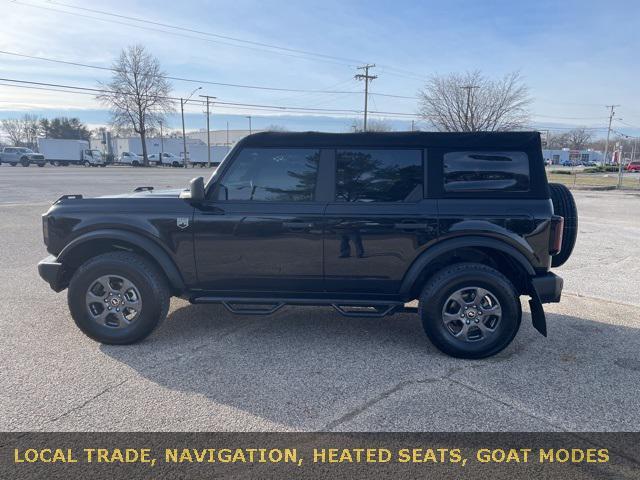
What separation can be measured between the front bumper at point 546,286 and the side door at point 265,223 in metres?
1.86

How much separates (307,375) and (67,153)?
59.4 m

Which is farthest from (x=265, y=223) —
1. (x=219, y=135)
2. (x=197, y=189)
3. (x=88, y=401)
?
(x=219, y=135)

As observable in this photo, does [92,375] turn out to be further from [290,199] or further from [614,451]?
[614,451]

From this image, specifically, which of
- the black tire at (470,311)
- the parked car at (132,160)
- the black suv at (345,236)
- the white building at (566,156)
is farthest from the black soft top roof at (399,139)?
the white building at (566,156)

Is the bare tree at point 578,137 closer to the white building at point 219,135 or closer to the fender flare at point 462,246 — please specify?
the white building at point 219,135

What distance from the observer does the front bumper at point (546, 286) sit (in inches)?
150

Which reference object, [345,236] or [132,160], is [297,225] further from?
[132,160]

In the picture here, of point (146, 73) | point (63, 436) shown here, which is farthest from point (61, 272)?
point (146, 73)

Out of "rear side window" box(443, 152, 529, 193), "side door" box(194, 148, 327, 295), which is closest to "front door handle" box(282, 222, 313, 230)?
"side door" box(194, 148, 327, 295)

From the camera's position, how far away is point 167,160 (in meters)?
63.5

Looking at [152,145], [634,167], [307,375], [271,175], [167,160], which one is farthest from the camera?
[152,145]

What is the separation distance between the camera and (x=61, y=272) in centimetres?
414

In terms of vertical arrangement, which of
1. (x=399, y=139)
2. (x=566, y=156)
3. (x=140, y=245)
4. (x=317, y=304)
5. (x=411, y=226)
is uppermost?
(x=566, y=156)

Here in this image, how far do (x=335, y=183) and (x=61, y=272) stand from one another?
8.76 ft
